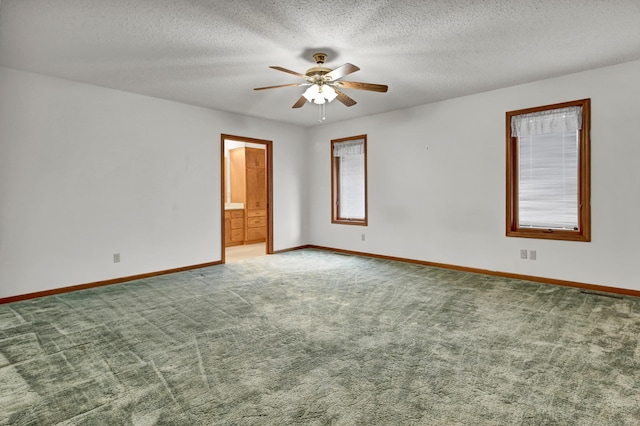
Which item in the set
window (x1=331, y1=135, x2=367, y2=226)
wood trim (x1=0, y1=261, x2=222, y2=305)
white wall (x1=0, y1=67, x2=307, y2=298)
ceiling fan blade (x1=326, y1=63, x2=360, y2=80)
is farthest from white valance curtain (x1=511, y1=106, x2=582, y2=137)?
wood trim (x1=0, y1=261, x2=222, y2=305)

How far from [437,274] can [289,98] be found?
131 inches

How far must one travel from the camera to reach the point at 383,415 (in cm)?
181

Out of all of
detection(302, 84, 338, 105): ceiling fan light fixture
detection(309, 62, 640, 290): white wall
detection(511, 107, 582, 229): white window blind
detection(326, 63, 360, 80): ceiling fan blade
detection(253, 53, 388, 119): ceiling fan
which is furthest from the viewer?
detection(511, 107, 582, 229): white window blind

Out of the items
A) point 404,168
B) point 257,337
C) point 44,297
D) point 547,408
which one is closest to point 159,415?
point 257,337

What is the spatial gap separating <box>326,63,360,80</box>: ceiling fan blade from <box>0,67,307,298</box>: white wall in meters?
2.97

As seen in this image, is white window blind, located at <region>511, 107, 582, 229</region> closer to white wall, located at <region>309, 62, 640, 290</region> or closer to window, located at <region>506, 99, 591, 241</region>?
window, located at <region>506, 99, 591, 241</region>

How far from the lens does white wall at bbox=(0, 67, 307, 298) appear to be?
13.0 ft

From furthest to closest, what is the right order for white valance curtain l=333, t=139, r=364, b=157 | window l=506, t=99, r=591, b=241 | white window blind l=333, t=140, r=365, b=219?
white window blind l=333, t=140, r=365, b=219 → white valance curtain l=333, t=139, r=364, b=157 → window l=506, t=99, r=591, b=241

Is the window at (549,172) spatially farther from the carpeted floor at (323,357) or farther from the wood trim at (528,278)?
the carpeted floor at (323,357)

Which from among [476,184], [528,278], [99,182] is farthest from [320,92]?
[528,278]

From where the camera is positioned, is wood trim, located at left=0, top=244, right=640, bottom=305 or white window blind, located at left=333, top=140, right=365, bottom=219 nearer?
wood trim, located at left=0, top=244, right=640, bottom=305

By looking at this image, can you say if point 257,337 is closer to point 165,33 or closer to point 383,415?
point 383,415

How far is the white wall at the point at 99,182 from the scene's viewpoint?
13.0 ft

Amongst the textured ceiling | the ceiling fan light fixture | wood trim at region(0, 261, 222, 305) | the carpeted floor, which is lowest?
the carpeted floor
